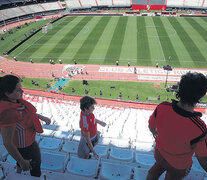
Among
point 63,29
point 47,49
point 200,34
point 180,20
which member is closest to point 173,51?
point 200,34

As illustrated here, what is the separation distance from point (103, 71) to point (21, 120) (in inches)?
863

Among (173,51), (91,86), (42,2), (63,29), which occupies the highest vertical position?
(42,2)

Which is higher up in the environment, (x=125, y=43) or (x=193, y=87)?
(x=193, y=87)

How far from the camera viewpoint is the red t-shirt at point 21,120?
117 inches

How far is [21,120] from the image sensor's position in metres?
3.29

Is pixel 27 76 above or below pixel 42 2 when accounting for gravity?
below

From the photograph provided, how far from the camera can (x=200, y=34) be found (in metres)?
33.8

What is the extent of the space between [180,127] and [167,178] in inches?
45.1

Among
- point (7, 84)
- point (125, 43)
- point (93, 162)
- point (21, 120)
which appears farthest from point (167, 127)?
point (125, 43)

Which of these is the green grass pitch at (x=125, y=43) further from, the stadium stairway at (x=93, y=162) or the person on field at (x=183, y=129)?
the person on field at (x=183, y=129)

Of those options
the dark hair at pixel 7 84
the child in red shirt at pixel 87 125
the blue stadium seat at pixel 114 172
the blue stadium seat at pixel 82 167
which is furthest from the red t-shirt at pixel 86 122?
the dark hair at pixel 7 84

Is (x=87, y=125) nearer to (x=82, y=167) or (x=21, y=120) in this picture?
(x=82, y=167)

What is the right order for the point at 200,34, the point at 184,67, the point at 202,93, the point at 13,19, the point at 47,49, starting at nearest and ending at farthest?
1. the point at 202,93
2. the point at 184,67
3. the point at 47,49
4. the point at 200,34
5. the point at 13,19

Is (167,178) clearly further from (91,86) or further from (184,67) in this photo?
(184,67)
